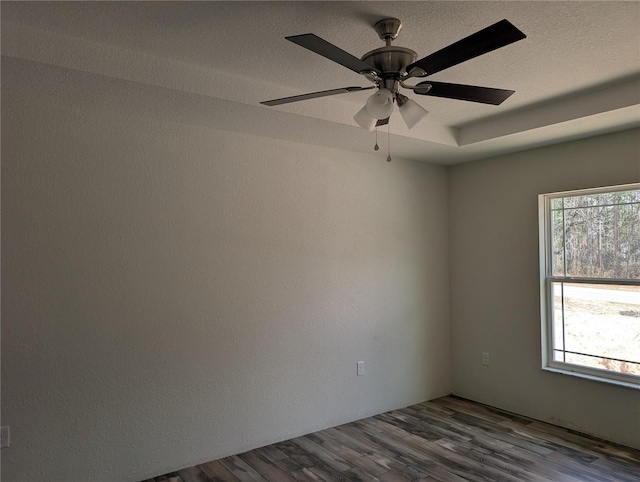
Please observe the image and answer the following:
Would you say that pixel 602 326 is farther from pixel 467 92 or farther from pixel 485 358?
pixel 467 92

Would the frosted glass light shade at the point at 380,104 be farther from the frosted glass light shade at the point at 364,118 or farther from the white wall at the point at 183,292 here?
the white wall at the point at 183,292

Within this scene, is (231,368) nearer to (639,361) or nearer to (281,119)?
(281,119)

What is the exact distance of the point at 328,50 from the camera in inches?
66.8

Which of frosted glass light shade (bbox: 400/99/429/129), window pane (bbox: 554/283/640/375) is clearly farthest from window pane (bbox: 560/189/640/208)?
frosted glass light shade (bbox: 400/99/429/129)

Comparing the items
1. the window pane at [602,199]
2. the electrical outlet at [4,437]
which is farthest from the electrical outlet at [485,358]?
the electrical outlet at [4,437]

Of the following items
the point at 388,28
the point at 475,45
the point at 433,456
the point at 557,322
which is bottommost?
the point at 433,456

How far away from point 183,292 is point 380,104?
185cm

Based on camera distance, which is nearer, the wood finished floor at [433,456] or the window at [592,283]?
the wood finished floor at [433,456]

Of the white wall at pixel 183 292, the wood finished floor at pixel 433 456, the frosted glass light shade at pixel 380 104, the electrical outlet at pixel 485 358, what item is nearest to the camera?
the frosted glass light shade at pixel 380 104

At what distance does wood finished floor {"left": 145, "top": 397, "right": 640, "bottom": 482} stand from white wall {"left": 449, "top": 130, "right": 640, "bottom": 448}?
0.24 metres

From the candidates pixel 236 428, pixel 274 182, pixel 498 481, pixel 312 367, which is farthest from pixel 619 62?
pixel 236 428

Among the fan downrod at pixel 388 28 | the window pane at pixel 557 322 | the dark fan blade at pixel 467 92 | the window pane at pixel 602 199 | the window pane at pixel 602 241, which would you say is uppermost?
the fan downrod at pixel 388 28

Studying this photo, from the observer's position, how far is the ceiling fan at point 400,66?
1628 millimetres

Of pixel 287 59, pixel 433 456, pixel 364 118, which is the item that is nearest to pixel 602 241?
pixel 433 456
